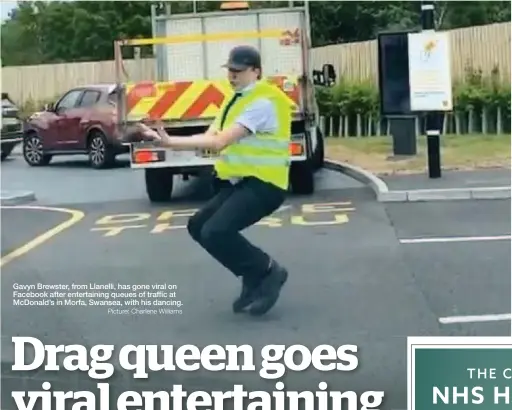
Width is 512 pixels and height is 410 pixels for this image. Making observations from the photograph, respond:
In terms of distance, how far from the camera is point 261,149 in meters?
9.02

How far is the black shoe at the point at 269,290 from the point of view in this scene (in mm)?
9094

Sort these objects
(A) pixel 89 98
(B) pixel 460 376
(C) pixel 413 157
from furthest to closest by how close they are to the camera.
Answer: (C) pixel 413 157 → (A) pixel 89 98 → (B) pixel 460 376

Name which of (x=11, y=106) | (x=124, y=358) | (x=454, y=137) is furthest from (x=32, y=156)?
(x=454, y=137)

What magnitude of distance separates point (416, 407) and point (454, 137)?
0.98 metres

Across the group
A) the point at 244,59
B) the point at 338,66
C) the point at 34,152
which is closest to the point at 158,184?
the point at 34,152

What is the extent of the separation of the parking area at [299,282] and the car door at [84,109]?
306mm

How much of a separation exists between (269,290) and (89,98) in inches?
36.1

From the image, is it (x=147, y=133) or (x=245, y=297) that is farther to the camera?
(x=245, y=297)

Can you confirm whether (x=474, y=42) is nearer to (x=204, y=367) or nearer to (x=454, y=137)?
(x=454, y=137)

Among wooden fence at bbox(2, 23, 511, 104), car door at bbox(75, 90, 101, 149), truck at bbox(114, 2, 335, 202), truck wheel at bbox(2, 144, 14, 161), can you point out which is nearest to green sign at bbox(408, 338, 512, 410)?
truck at bbox(114, 2, 335, 202)

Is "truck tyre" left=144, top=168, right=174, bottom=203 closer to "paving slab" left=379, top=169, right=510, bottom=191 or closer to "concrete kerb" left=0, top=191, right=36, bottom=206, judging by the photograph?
"concrete kerb" left=0, top=191, right=36, bottom=206

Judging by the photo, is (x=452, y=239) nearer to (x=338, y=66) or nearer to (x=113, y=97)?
(x=338, y=66)

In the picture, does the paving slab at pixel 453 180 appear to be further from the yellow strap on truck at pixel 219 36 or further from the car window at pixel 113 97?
the car window at pixel 113 97

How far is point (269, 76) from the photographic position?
9.08 meters
